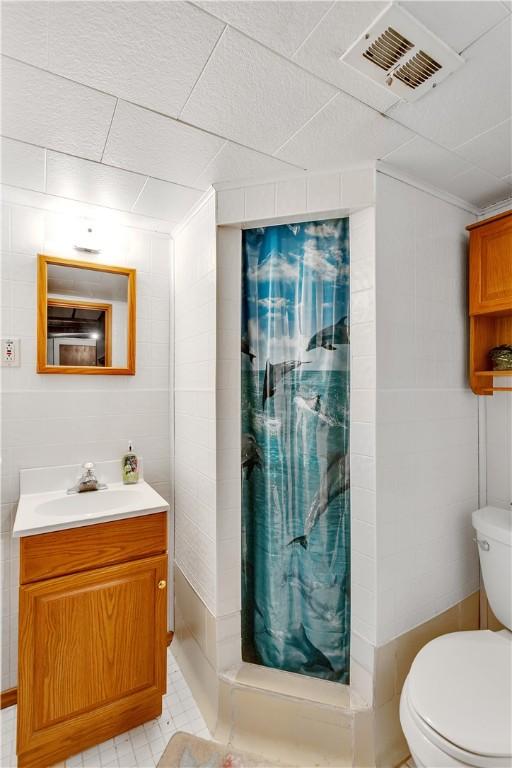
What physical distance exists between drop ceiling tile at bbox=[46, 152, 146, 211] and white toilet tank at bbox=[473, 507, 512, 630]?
2.08m

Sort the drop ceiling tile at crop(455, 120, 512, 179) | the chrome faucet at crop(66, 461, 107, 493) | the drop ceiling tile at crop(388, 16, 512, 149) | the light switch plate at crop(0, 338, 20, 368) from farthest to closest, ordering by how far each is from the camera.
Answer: the chrome faucet at crop(66, 461, 107, 493), the light switch plate at crop(0, 338, 20, 368), the drop ceiling tile at crop(455, 120, 512, 179), the drop ceiling tile at crop(388, 16, 512, 149)

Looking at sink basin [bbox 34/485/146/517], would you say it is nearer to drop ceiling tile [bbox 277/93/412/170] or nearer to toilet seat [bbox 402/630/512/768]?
toilet seat [bbox 402/630/512/768]

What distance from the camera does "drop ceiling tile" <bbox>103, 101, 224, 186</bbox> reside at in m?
1.26

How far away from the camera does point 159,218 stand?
199 cm

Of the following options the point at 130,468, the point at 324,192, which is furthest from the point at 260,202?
the point at 130,468

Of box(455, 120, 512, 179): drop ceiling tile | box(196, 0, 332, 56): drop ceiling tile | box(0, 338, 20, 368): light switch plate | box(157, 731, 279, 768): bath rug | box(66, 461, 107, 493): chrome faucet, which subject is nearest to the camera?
box(196, 0, 332, 56): drop ceiling tile

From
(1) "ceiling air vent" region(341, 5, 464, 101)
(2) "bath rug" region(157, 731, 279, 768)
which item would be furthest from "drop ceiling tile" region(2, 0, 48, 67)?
(2) "bath rug" region(157, 731, 279, 768)

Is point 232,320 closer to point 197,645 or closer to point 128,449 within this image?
point 128,449

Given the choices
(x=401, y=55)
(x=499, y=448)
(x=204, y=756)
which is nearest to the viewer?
(x=401, y=55)

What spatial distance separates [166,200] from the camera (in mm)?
1798

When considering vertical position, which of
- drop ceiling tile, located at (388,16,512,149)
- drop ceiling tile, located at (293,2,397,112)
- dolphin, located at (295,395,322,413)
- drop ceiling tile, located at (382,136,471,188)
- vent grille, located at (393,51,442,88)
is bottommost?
dolphin, located at (295,395,322,413)

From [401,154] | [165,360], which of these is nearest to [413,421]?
[401,154]

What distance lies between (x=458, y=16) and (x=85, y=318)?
70.3 inches

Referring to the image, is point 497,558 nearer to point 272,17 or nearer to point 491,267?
point 491,267
